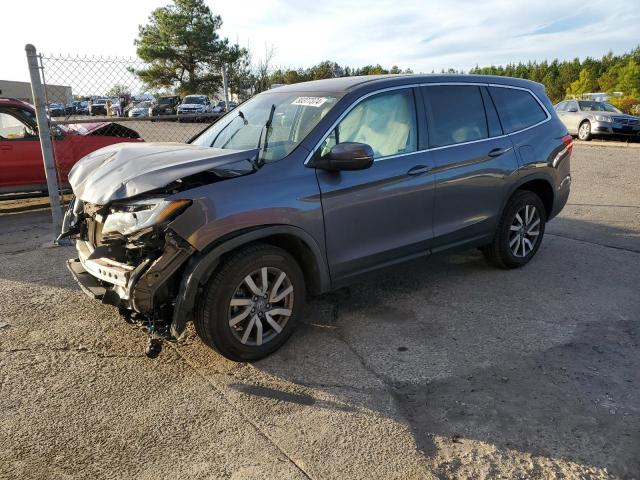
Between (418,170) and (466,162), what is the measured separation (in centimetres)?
62

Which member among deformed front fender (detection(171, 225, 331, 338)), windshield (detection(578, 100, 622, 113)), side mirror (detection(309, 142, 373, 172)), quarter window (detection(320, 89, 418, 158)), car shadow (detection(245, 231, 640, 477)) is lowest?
car shadow (detection(245, 231, 640, 477))

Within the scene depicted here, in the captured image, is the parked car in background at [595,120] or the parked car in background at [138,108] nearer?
the parked car in background at [138,108]

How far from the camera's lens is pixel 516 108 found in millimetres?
5082

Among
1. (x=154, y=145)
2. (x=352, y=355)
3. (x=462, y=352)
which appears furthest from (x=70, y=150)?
(x=462, y=352)

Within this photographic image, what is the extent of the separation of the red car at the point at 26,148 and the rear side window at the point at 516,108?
6103 mm

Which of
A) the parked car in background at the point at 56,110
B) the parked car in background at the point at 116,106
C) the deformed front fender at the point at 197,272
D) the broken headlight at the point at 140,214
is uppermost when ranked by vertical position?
the parked car in background at the point at 116,106

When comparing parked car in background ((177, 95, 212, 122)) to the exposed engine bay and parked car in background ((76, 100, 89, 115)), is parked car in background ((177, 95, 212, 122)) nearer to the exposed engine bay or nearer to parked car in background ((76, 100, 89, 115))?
parked car in background ((76, 100, 89, 115))

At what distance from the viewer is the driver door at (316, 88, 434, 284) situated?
12.0 ft

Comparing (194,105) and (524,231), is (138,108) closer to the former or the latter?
(524,231)

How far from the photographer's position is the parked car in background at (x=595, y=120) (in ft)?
58.6

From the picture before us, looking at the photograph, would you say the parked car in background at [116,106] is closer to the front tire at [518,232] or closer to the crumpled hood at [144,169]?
the crumpled hood at [144,169]

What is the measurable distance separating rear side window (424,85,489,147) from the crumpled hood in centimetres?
163

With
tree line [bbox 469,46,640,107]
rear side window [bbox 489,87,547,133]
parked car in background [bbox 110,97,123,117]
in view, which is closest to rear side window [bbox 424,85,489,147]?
rear side window [bbox 489,87,547,133]

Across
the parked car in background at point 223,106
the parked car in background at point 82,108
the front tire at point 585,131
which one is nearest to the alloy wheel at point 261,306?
the parked car in background at point 223,106
